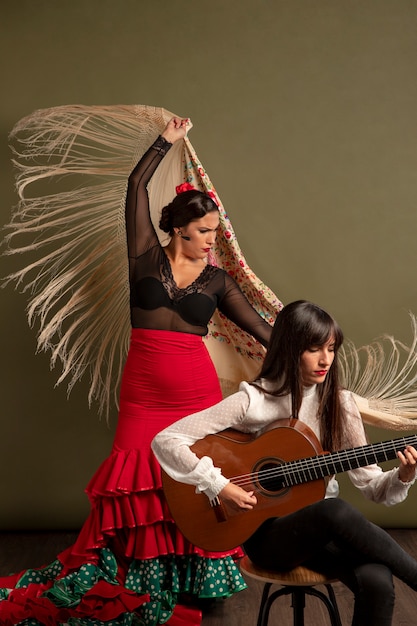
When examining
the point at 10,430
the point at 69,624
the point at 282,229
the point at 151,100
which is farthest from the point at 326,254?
the point at 69,624

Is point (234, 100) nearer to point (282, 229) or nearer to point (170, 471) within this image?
point (282, 229)

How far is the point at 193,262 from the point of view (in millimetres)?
2953

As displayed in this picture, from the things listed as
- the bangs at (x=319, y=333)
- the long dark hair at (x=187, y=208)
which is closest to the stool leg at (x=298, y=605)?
the bangs at (x=319, y=333)

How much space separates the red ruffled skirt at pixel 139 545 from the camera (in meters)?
2.64

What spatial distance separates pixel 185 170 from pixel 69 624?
69.3 inches

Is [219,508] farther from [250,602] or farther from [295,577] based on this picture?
[250,602]

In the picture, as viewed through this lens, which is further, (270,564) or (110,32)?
(110,32)

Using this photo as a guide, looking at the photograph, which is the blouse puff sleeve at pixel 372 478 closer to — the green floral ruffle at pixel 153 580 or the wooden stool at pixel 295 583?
the wooden stool at pixel 295 583

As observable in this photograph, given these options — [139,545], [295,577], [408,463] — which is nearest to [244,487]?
[295,577]

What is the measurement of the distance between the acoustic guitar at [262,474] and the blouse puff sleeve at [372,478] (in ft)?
0.29

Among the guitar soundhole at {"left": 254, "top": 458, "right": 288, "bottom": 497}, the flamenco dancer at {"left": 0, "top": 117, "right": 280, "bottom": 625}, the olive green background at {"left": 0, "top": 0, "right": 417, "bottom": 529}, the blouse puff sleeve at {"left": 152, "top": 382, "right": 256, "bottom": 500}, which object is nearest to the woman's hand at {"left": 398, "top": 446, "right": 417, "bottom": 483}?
the guitar soundhole at {"left": 254, "top": 458, "right": 288, "bottom": 497}

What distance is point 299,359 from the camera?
213 cm

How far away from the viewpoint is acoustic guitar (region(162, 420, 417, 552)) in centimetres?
200

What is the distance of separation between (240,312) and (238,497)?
1.11 m
